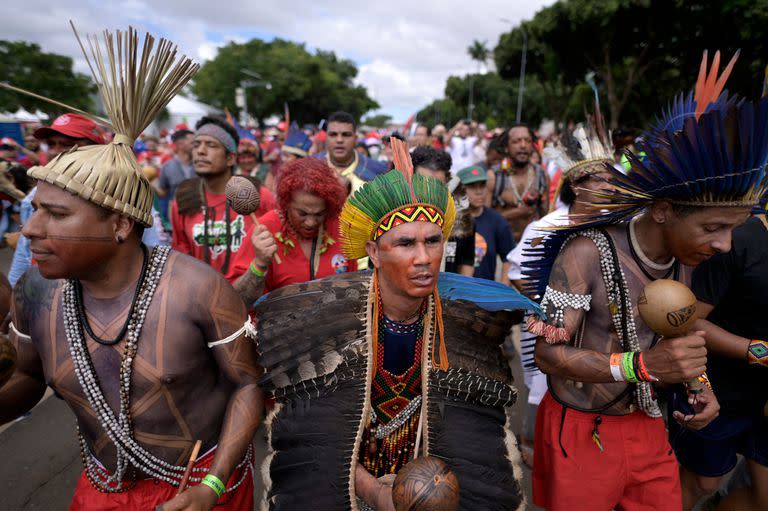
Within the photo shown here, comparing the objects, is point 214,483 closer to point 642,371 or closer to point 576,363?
point 576,363

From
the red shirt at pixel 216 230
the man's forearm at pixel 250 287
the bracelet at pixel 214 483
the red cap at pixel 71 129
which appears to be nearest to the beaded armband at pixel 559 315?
the bracelet at pixel 214 483

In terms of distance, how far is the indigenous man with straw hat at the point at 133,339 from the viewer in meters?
1.72

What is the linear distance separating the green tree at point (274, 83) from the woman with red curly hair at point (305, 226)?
168ft

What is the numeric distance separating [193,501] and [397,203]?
133cm

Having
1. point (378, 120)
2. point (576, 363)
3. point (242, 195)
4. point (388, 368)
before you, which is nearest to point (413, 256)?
point (388, 368)

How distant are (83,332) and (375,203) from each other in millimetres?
1223

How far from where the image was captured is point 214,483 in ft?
5.79

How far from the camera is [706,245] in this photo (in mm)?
2045

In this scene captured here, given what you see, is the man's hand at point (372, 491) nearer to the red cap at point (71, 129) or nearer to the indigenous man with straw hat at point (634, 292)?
the indigenous man with straw hat at point (634, 292)

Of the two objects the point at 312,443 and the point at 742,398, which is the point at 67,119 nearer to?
the point at 312,443

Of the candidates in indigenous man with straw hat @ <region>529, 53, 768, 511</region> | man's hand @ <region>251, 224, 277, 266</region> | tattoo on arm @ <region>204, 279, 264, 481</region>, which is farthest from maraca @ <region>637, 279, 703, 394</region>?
man's hand @ <region>251, 224, 277, 266</region>

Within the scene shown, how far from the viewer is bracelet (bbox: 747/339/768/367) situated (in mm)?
2477

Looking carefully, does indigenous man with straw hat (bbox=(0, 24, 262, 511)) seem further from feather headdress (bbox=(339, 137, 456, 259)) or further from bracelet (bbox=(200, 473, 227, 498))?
feather headdress (bbox=(339, 137, 456, 259))

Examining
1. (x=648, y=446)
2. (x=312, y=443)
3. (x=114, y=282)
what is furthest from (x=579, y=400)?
(x=114, y=282)
